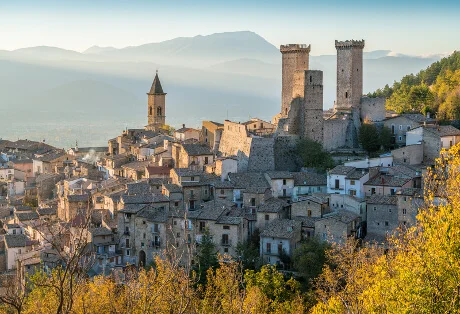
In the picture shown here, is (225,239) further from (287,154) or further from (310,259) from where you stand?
(287,154)

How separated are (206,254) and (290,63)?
1656 cm

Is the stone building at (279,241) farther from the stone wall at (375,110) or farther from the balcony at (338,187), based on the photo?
the stone wall at (375,110)

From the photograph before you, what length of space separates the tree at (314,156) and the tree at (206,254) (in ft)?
28.7

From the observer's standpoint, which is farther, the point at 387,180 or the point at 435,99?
the point at 435,99

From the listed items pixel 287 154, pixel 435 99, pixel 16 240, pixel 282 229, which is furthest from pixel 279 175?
pixel 435 99

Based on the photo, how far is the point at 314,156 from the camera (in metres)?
38.3

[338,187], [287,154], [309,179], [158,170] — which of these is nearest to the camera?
[338,187]

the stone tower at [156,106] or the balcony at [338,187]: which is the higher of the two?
the stone tower at [156,106]

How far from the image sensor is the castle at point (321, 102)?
39.4m

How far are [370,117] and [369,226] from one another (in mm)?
12404

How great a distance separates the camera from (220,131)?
43.6 meters

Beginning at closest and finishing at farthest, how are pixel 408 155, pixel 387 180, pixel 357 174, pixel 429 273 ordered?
1. pixel 429 273
2. pixel 387 180
3. pixel 357 174
4. pixel 408 155

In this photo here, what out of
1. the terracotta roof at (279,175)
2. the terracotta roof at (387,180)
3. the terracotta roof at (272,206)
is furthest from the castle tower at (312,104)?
the terracotta roof at (272,206)

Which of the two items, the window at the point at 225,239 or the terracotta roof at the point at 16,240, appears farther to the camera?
the terracotta roof at the point at 16,240
